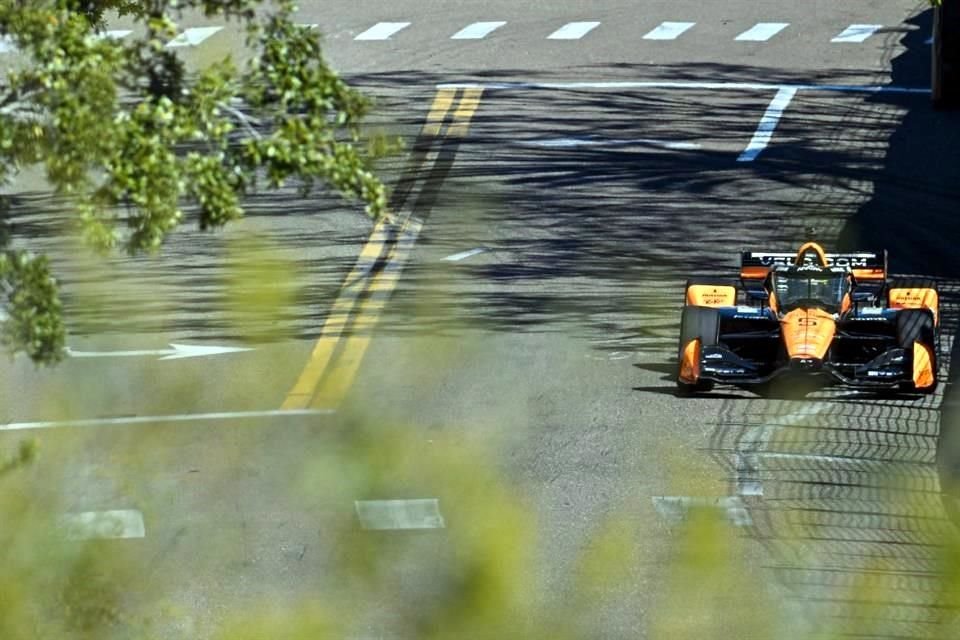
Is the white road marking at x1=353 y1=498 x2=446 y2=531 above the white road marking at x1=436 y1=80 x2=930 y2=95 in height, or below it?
above

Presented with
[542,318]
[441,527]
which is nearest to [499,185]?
[542,318]

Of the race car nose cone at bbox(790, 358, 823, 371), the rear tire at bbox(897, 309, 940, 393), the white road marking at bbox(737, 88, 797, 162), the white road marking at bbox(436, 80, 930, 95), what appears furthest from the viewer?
the white road marking at bbox(436, 80, 930, 95)

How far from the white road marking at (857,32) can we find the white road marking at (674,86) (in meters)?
4.10

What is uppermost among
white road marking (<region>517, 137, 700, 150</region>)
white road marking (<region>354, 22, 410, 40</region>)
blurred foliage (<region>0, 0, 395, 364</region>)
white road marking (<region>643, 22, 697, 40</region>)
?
blurred foliage (<region>0, 0, 395, 364</region>)

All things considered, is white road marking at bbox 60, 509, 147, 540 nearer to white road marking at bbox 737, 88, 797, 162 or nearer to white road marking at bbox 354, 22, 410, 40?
white road marking at bbox 737, 88, 797, 162

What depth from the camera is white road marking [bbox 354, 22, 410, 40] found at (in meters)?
40.1

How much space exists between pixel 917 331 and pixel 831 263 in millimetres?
1416

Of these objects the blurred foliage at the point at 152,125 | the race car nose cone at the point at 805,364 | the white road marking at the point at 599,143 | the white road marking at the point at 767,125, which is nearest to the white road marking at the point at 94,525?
the blurred foliage at the point at 152,125

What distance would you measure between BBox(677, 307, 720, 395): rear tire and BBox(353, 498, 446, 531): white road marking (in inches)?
504

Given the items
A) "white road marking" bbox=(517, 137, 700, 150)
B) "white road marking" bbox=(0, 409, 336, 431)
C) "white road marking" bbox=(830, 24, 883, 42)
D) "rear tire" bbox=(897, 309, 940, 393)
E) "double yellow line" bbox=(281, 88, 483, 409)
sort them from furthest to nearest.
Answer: "white road marking" bbox=(830, 24, 883, 42)
"white road marking" bbox=(517, 137, 700, 150)
"rear tire" bbox=(897, 309, 940, 393)
"double yellow line" bbox=(281, 88, 483, 409)
"white road marking" bbox=(0, 409, 336, 431)

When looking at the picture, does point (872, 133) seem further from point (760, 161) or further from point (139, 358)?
point (139, 358)

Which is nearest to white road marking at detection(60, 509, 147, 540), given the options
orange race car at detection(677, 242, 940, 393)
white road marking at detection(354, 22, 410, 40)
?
orange race car at detection(677, 242, 940, 393)

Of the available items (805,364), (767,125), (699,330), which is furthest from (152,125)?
(767,125)

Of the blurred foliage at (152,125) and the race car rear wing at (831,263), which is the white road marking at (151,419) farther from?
the race car rear wing at (831,263)
